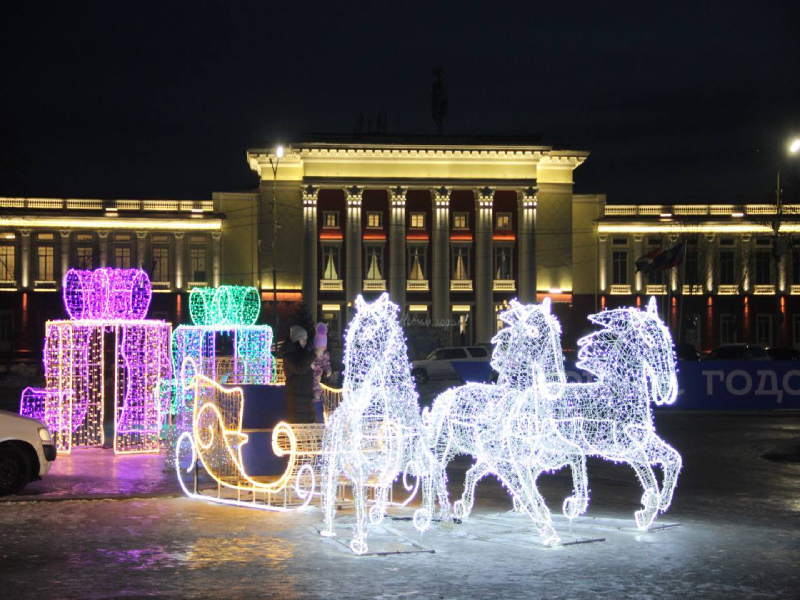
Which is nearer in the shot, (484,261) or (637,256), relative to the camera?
(484,261)

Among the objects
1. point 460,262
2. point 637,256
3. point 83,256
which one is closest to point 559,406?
point 460,262

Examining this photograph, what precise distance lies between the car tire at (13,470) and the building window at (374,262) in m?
58.2

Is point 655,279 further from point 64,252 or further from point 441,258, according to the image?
point 64,252

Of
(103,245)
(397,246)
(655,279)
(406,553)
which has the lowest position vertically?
(406,553)

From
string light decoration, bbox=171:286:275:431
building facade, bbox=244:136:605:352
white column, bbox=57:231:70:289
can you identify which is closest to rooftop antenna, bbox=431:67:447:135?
building facade, bbox=244:136:605:352

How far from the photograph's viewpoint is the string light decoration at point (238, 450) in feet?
43.8

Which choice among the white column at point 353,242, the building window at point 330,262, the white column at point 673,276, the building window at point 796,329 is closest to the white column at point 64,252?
the building window at point 330,262

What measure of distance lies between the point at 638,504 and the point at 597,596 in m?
5.75

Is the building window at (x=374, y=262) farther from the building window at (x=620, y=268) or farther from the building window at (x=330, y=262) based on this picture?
the building window at (x=620, y=268)

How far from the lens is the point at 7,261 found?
72688 mm

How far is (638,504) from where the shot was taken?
48.9 feet

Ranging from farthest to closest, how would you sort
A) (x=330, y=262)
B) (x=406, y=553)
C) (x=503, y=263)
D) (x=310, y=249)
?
(x=503, y=263)
(x=330, y=262)
(x=310, y=249)
(x=406, y=553)

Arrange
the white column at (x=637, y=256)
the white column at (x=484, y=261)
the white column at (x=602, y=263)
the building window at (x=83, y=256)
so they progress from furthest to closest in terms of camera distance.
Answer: the white column at (x=602, y=263)
the white column at (x=637, y=256)
the white column at (x=484, y=261)
the building window at (x=83, y=256)

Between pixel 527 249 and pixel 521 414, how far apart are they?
61.7m
